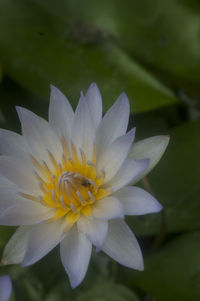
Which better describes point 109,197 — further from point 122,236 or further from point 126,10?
point 126,10

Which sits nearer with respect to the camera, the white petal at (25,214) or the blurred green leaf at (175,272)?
the white petal at (25,214)

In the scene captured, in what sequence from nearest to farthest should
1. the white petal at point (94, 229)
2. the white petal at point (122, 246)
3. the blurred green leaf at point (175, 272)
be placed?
the white petal at point (94, 229), the white petal at point (122, 246), the blurred green leaf at point (175, 272)

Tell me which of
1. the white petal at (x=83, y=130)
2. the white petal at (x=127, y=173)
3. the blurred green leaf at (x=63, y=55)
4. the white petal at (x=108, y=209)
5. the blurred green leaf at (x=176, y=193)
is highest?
the blurred green leaf at (x=63, y=55)

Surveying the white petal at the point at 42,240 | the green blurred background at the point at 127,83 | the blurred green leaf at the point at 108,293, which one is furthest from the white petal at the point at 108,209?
the blurred green leaf at the point at 108,293

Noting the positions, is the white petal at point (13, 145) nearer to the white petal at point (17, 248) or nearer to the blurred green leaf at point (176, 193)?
the white petal at point (17, 248)

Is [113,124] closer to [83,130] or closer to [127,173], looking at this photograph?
[83,130]

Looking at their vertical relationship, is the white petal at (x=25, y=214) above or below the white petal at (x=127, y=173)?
above

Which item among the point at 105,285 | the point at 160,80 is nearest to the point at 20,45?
the point at 160,80
